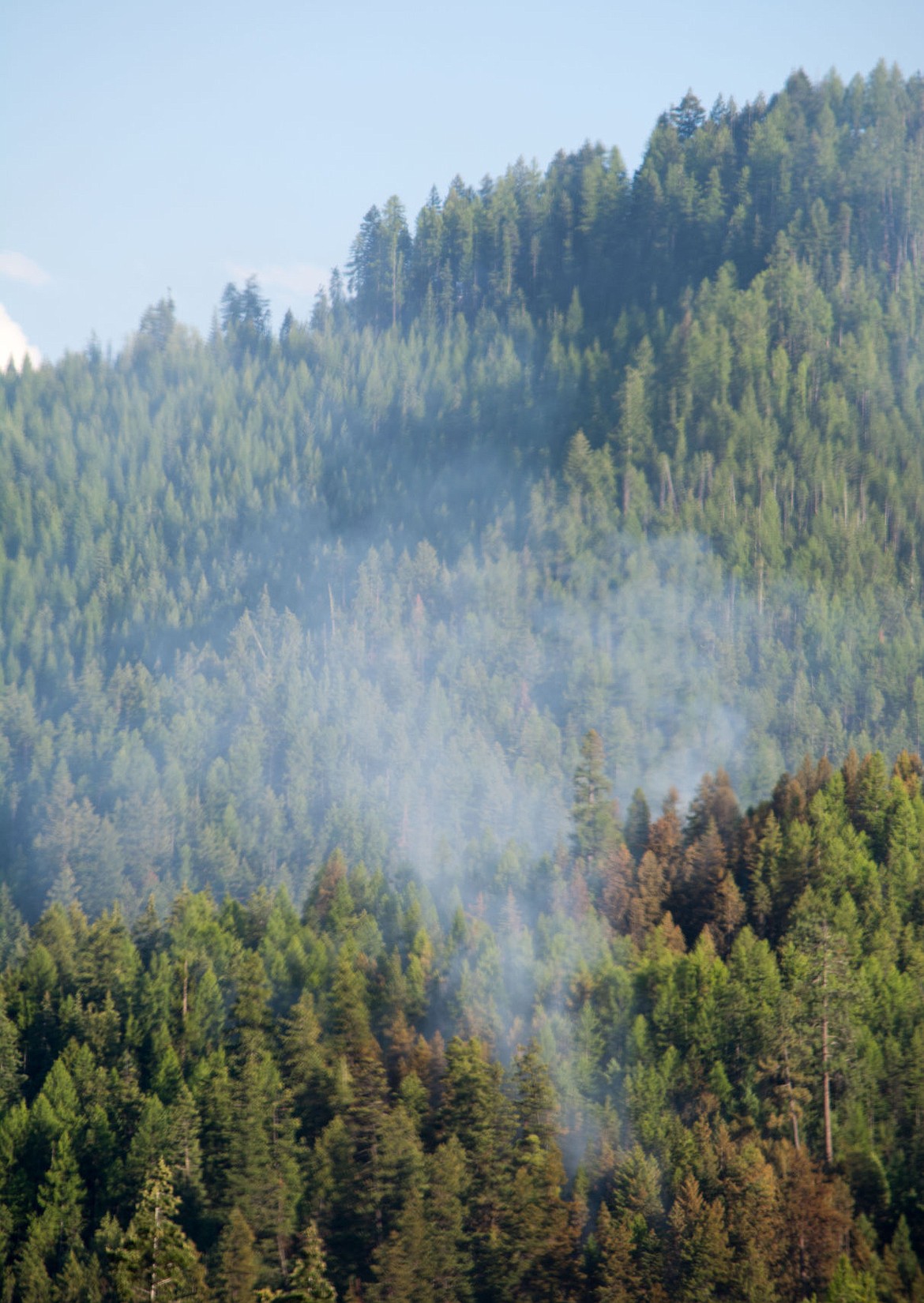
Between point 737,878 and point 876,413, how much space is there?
333 feet

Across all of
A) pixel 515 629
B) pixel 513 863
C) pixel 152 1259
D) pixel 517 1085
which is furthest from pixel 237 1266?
pixel 515 629

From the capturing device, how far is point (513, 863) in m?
105

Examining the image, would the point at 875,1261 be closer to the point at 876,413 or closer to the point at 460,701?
the point at 460,701

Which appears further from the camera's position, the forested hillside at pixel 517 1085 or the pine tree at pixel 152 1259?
the forested hillside at pixel 517 1085

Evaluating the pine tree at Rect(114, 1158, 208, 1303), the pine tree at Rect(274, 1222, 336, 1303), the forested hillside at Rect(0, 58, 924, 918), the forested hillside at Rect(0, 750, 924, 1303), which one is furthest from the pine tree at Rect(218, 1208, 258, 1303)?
the forested hillside at Rect(0, 58, 924, 918)

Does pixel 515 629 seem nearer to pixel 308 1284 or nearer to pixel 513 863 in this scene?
pixel 513 863

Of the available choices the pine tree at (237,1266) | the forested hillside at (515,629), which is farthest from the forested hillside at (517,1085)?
the forested hillside at (515,629)

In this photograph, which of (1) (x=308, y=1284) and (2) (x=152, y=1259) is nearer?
(2) (x=152, y=1259)

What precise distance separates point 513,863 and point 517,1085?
27182mm

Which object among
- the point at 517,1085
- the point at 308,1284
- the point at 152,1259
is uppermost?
the point at 152,1259

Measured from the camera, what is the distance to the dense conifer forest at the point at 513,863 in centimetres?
7188

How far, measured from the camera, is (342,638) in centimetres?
17162

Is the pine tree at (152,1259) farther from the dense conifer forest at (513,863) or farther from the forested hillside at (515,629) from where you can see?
the forested hillside at (515,629)

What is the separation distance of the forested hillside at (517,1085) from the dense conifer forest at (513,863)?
255 millimetres
